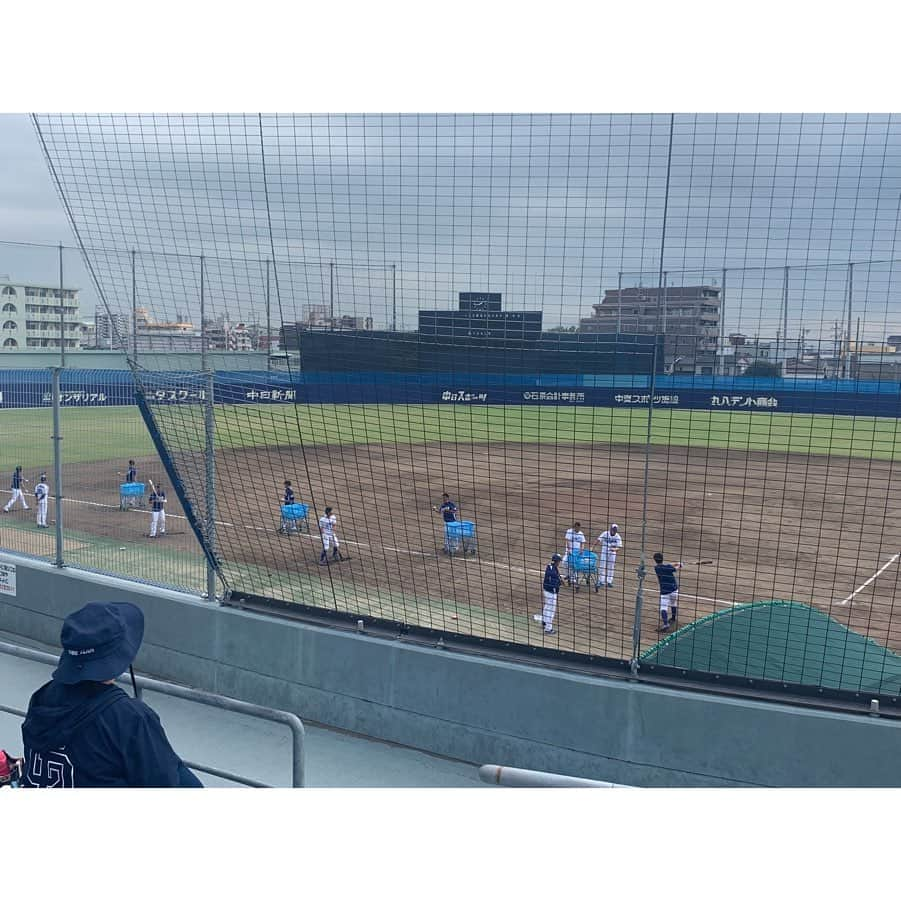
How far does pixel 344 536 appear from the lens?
51.3ft

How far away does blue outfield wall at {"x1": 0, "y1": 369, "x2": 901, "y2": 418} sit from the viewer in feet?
24.0

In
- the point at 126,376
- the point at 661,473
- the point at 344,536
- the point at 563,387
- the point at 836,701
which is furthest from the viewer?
the point at 661,473

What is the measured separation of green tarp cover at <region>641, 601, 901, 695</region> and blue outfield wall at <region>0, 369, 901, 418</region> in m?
1.73

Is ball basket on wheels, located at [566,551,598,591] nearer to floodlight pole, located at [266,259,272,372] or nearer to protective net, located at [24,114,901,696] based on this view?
protective net, located at [24,114,901,696]

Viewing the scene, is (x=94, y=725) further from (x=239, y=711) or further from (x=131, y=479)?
(x=131, y=479)

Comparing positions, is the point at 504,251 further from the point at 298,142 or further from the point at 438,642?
the point at 438,642

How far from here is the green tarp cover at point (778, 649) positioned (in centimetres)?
563

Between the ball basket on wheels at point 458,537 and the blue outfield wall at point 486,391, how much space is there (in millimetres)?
2358

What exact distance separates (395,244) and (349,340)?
6.14 ft

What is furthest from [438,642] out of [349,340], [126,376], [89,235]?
[126,376]

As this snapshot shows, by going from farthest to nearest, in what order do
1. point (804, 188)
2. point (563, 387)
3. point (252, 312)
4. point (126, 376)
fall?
1. point (126, 376)
2. point (563, 387)
3. point (252, 312)
4. point (804, 188)

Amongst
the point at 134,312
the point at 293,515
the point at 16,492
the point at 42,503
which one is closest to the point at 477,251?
the point at 134,312

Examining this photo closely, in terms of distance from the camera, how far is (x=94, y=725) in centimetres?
221

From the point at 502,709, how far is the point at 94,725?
392cm
